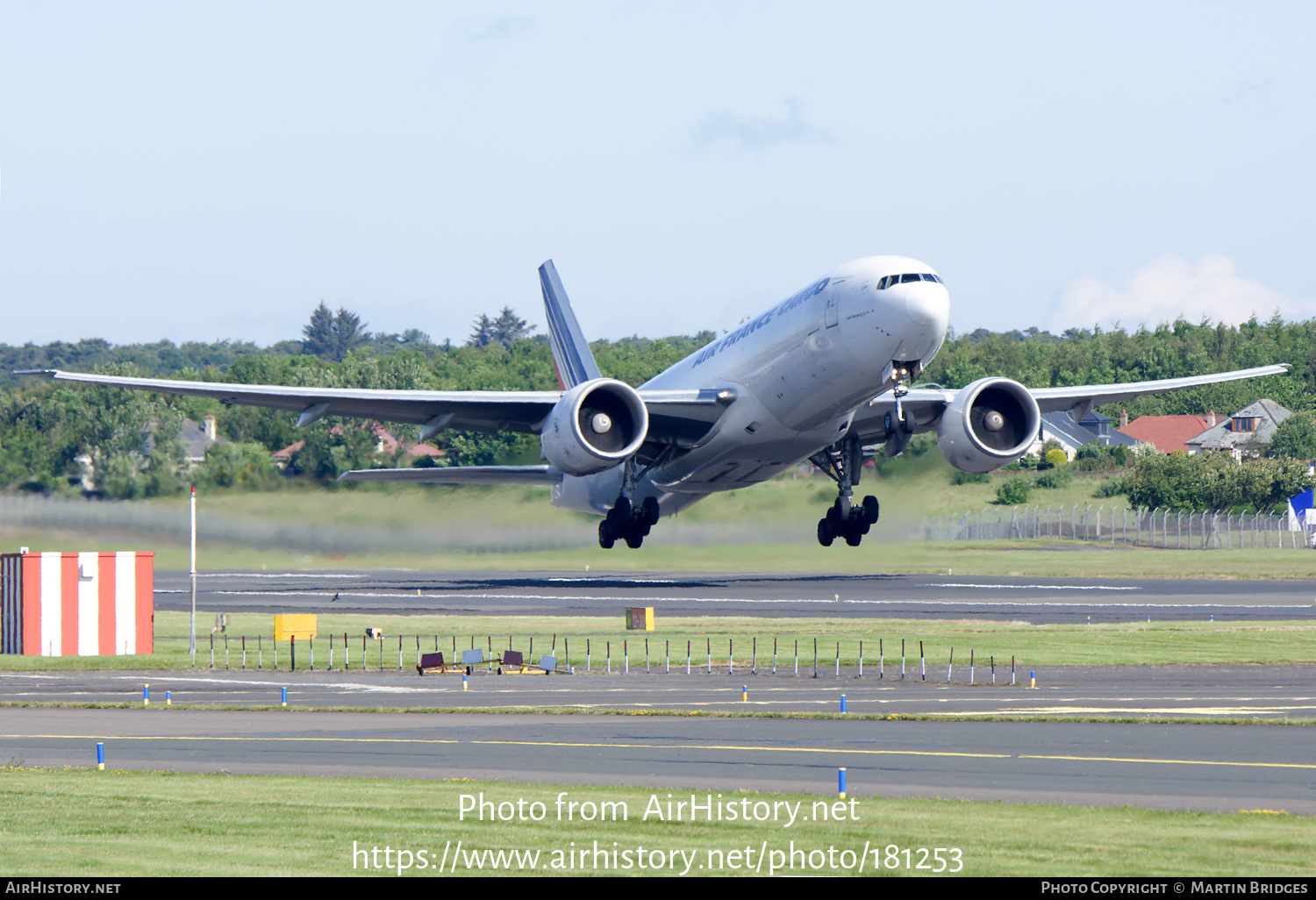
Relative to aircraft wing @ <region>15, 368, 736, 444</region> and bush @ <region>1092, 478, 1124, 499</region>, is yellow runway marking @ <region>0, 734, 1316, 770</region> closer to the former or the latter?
aircraft wing @ <region>15, 368, 736, 444</region>

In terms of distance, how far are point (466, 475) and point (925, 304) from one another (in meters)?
26.7

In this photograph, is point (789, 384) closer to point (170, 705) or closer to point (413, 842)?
point (170, 705)

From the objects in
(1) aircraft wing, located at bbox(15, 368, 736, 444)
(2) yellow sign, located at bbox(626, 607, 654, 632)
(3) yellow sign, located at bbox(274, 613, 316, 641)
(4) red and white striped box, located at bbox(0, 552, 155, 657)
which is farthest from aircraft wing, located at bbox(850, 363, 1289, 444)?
(4) red and white striped box, located at bbox(0, 552, 155, 657)

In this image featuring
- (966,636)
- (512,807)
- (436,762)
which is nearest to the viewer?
(512,807)

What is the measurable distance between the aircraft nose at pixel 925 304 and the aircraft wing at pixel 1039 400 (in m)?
5.44

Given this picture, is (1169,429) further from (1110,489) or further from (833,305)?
(833,305)

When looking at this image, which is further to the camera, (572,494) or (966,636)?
(572,494)

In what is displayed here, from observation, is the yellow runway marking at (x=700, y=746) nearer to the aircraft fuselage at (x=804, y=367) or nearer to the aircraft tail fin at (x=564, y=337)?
the aircraft fuselage at (x=804, y=367)

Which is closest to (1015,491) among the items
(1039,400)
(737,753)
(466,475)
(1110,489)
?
(1110,489)

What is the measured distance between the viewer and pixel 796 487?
5712 cm

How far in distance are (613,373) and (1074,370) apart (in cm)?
7257

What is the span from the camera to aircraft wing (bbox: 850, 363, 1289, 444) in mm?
42719

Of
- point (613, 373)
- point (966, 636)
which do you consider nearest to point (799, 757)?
point (966, 636)

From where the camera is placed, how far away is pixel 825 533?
155ft
